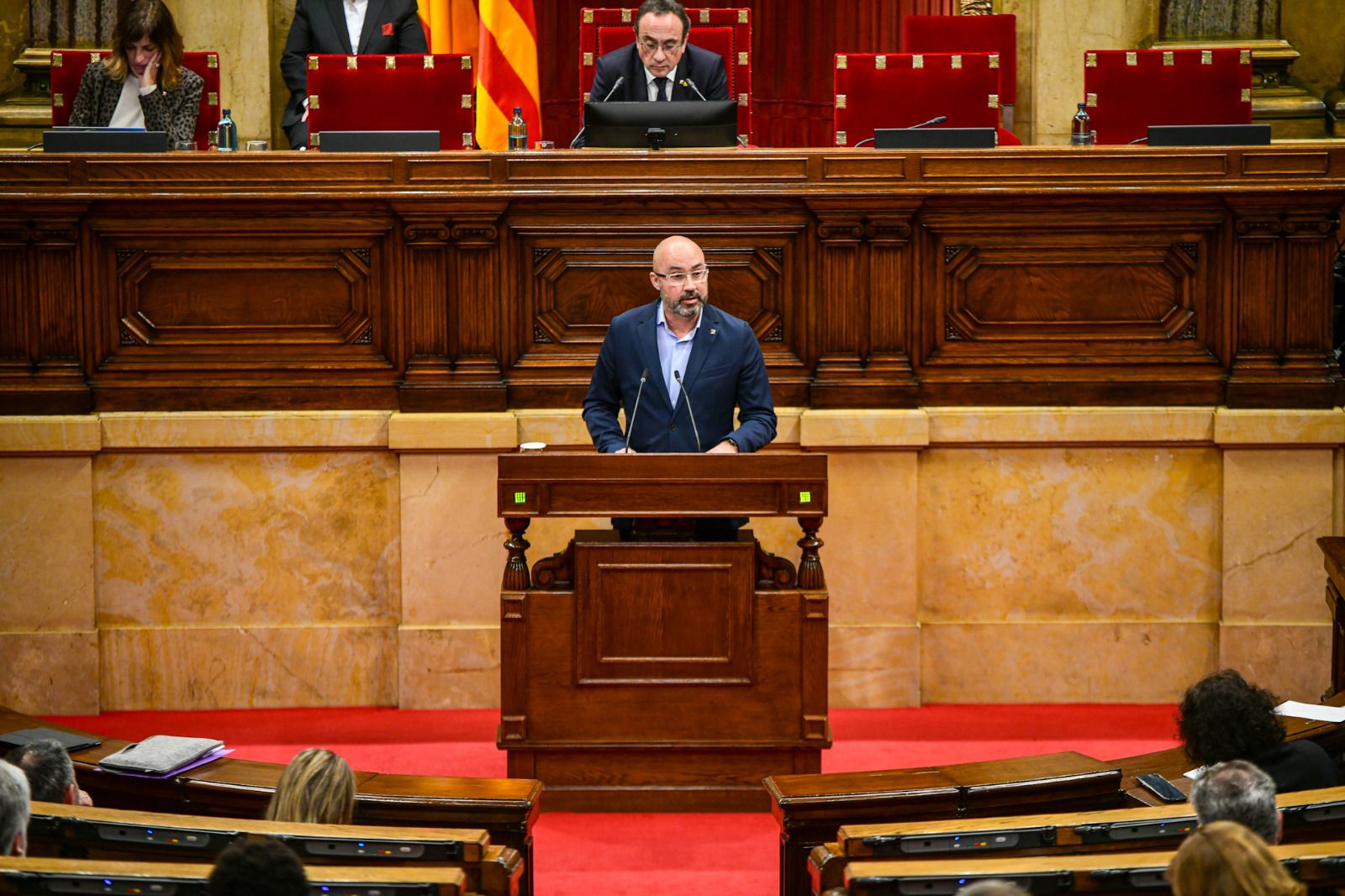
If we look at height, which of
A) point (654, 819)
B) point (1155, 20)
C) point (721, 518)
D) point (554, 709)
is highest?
point (1155, 20)

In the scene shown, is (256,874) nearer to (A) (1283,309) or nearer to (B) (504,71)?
(A) (1283,309)

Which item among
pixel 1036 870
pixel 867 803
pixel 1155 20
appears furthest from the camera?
pixel 1155 20

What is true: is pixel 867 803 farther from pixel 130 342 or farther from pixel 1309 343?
pixel 130 342

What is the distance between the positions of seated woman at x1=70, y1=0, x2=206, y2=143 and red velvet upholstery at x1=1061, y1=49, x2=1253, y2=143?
3.43 meters

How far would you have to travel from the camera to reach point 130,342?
19.5 ft

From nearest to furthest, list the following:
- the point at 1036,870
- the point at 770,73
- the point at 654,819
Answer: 1. the point at 1036,870
2. the point at 654,819
3. the point at 770,73

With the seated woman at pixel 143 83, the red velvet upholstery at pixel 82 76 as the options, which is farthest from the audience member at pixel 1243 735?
the red velvet upholstery at pixel 82 76

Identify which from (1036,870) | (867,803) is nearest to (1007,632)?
(867,803)

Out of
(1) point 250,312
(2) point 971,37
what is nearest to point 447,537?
(1) point 250,312

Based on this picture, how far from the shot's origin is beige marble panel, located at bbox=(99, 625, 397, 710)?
19.3ft

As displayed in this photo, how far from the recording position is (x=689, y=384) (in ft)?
16.7

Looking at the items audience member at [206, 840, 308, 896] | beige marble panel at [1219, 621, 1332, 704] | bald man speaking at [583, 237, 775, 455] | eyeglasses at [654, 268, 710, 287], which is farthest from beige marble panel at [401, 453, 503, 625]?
audience member at [206, 840, 308, 896]

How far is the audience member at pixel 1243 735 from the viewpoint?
12.0 feet

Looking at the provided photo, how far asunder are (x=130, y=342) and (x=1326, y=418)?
162 inches
